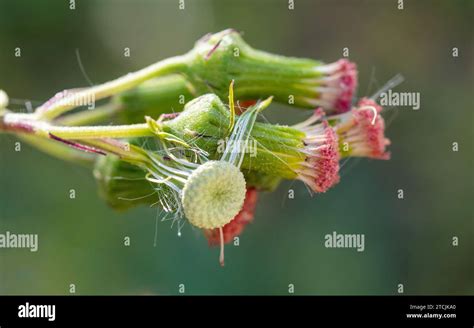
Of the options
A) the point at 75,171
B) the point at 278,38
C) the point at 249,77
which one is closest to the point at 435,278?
the point at 278,38

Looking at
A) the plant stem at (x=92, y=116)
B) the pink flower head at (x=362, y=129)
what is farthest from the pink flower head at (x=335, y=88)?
the plant stem at (x=92, y=116)

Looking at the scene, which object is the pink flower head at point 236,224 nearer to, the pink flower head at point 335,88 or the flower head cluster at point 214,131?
the flower head cluster at point 214,131

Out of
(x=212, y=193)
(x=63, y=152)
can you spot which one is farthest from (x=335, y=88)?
(x=63, y=152)

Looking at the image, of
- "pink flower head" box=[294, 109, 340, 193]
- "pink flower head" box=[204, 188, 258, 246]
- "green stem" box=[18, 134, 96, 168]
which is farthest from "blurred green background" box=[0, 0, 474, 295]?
"pink flower head" box=[294, 109, 340, 193]

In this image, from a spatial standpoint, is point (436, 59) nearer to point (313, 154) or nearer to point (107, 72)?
point (107, 72)

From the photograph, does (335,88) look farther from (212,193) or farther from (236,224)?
(212,193)
